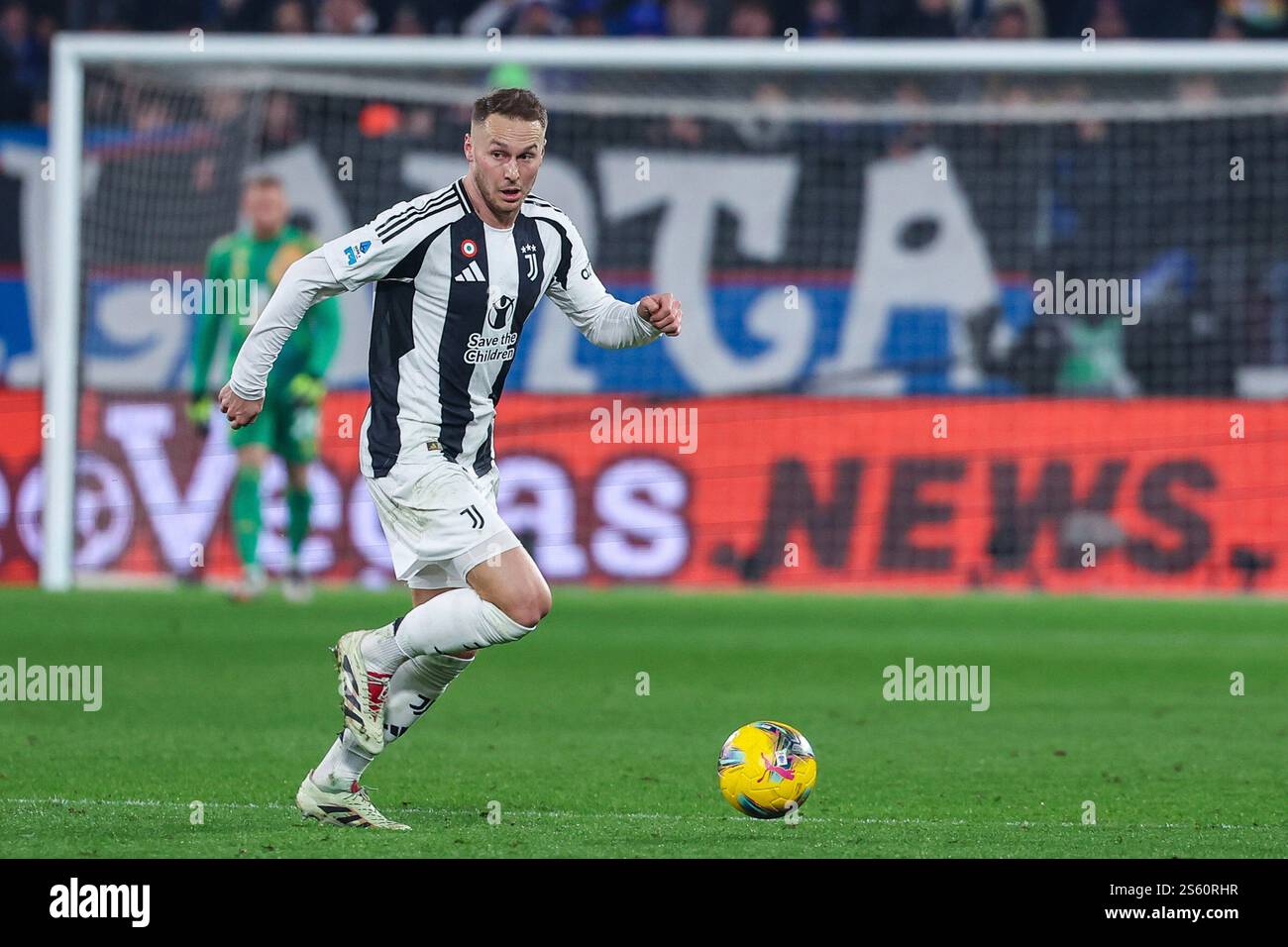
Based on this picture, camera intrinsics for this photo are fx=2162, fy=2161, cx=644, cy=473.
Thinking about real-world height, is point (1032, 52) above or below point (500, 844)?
above

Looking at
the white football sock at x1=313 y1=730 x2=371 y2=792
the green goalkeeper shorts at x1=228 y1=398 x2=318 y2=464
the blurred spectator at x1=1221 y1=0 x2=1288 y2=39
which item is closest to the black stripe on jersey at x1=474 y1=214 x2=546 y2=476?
the white football sock at x1=313 y1=730 x2=371 y2=792

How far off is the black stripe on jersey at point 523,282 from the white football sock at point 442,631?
49 cm

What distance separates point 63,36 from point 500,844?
10314mm

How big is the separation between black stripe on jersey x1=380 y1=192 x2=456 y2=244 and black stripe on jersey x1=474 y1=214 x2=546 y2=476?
8.7 inches

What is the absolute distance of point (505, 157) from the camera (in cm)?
593

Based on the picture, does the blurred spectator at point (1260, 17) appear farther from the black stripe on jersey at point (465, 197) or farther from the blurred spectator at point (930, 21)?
the black stripe on jersey at point (465, 197)

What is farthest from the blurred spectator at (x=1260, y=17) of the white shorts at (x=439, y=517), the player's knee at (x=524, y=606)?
the player's knee at (x=524, y=606)

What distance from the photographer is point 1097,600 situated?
1502 centimetres

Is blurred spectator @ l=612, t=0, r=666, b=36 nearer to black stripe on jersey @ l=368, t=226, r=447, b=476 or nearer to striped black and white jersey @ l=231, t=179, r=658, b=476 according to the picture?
striped black and white jersey @ l=231, t=179, r=658, b=476

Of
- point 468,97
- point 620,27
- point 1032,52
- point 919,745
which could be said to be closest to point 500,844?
point 919,745

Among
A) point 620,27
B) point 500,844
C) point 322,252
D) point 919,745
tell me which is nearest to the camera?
point 500,844

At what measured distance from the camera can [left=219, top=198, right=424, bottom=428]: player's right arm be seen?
19.3 feet

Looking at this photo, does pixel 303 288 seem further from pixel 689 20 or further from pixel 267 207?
pixel 689 20

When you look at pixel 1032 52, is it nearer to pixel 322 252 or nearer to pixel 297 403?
pixel 297 403
